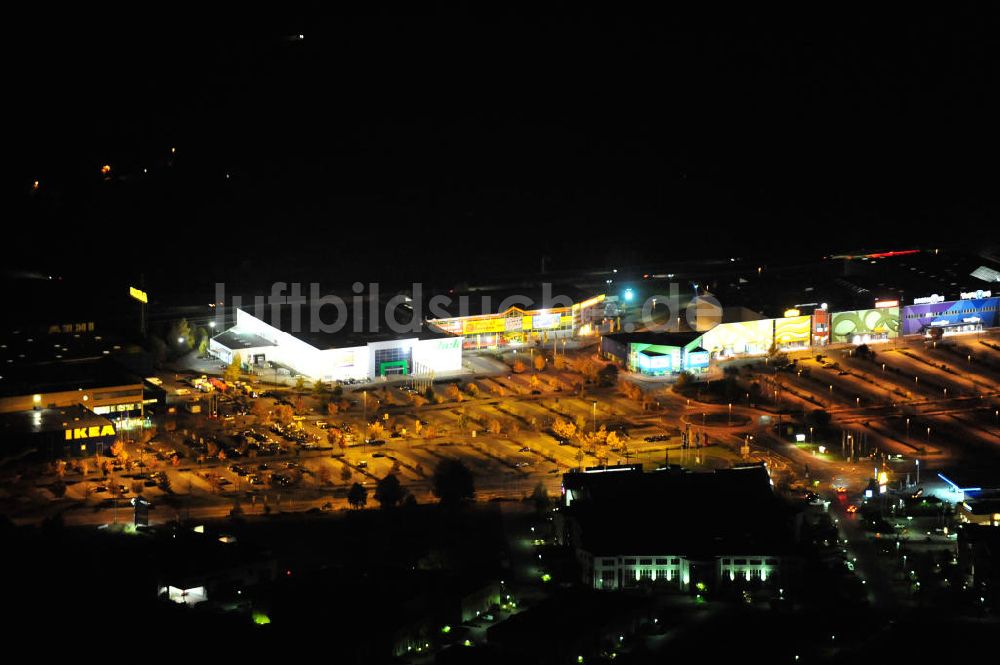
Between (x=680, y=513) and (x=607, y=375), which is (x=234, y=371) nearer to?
(x=607, y=375)

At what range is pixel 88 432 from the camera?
39.1ft

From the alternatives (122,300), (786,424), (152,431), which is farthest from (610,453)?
(122,300)

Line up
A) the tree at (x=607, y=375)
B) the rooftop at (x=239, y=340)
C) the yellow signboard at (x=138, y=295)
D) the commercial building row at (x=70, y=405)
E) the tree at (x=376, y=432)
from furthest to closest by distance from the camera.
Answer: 1. the yellow signboard at (x=138, y=295)
2. the rooftop at (x=239, y=340)
3. the tree at (x=607, y=375)
4. the tree at (x=376, y=432)
5. the commercial building row at (x=70, y=405)

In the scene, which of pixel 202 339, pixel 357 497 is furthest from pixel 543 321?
pixel 357 497

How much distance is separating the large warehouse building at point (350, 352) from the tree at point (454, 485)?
344cm

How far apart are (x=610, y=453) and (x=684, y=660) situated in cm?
382

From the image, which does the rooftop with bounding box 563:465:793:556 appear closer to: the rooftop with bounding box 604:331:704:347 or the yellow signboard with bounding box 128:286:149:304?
the rooftop with bounding box 604:331:704:347

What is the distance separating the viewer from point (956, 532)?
10250 millimetres

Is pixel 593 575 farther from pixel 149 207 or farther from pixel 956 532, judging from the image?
pixel 149 207

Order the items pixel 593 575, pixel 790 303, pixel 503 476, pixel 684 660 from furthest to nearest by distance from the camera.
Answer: pixel 790 303 < pixel 503 476 < pixel 593 575 < pixel 684 660

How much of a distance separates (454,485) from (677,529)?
5.55ft

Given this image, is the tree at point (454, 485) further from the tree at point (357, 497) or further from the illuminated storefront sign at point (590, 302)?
the illuminated storefront sign at point (590, 302)

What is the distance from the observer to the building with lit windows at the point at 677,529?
30.7 ft

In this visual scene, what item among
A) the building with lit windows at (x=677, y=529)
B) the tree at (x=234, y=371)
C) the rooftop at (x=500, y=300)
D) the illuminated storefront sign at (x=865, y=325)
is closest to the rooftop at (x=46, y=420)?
the tree at (x=234, y=371)
